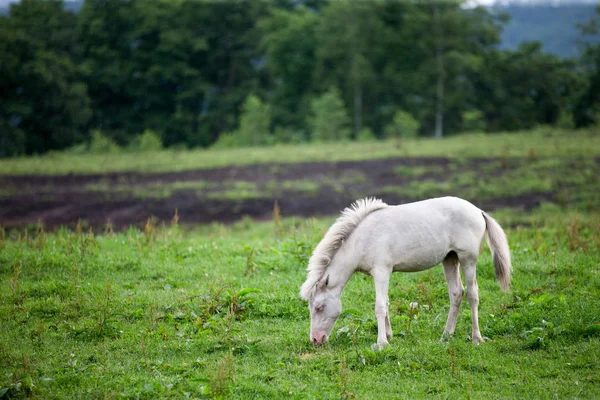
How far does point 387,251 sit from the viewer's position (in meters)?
7.38

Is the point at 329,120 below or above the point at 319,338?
above

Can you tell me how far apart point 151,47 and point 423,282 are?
5114 centimetres

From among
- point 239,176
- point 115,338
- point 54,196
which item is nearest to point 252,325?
point 115,338

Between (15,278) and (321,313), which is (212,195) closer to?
(15,278)

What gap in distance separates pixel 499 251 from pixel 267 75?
52245mm

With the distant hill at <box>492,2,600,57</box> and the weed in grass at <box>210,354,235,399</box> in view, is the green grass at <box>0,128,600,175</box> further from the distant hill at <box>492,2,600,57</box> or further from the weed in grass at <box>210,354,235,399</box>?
the distant hill at <box>492,2,600,57</box>

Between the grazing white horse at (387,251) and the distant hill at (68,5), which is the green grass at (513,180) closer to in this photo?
the grazing white horse at (387,251)

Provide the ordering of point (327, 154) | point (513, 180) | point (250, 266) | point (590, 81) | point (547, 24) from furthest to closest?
1. point (547, 24)
2. point (590, 81)
3. point (327, 154)
4. point (513, 180)
5. point (250, 266)

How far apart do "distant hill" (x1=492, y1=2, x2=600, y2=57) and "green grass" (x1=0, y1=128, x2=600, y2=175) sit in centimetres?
4459

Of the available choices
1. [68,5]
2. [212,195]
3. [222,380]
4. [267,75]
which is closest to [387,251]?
[222,380]

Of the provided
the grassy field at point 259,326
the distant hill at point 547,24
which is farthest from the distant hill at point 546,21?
the grassy field at point 259,326

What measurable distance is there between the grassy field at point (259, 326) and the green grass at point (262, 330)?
23 mm

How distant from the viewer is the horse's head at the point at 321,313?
24.1 ft

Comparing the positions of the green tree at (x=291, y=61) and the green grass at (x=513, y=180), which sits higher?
the green tree at (x=291, y=61)
